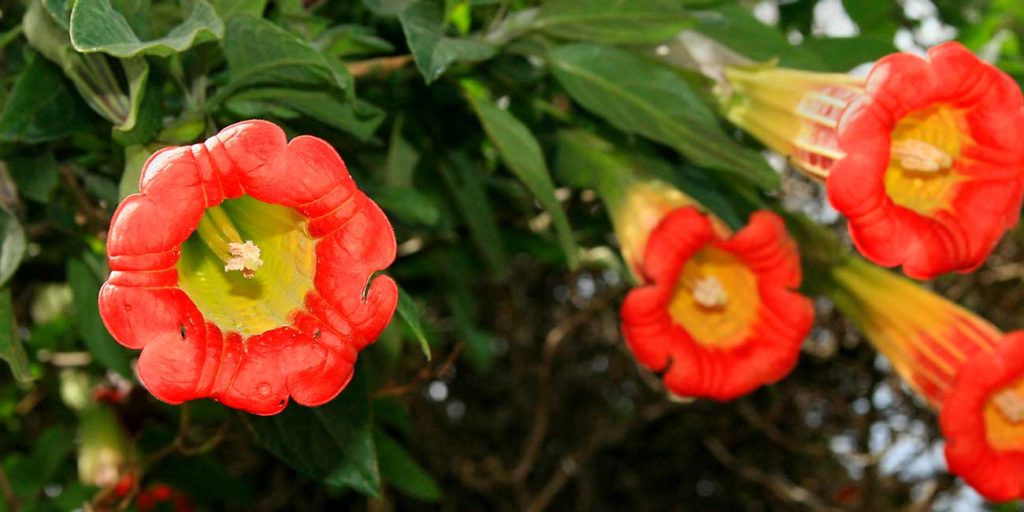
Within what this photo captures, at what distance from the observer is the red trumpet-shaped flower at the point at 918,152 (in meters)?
0.85

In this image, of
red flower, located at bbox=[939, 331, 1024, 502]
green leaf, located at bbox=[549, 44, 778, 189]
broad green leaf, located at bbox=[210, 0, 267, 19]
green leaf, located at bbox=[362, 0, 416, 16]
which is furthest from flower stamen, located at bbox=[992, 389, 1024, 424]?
broad green leaf, located at bbox=[210, 0, 267, 19]

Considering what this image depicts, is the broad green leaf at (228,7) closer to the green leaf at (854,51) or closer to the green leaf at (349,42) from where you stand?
the green leaf at (349,42)

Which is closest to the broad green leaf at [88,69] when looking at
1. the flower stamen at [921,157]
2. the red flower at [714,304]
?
the red flower at [714,304]

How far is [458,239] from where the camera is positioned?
1.55 m

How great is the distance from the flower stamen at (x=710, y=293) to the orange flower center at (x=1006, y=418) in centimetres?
28

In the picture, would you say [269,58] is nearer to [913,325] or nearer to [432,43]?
[432,43]

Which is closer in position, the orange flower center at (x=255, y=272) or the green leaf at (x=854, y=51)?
the orange flower center at (x=255, y=272)

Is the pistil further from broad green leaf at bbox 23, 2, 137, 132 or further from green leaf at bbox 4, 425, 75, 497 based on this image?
green leaf at bbox 4, 425, 75, 497

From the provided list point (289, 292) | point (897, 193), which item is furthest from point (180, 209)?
point (897, 193)

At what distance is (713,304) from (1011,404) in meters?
0.30

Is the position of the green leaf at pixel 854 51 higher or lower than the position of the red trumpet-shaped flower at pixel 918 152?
lower

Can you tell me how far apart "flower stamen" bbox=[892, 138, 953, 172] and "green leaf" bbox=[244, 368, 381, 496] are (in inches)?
19.2

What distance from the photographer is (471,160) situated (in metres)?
1.27

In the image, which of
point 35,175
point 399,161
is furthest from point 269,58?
point 399,161
